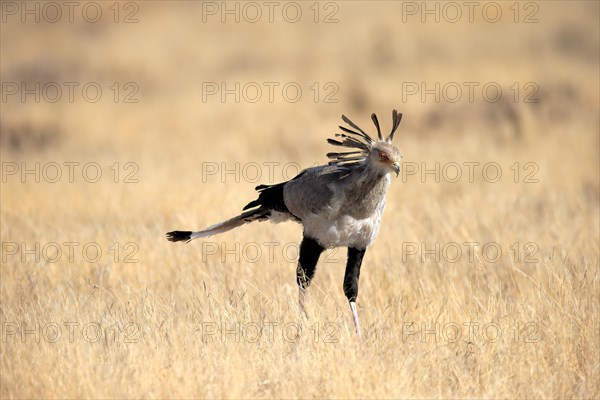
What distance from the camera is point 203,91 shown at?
13.9m

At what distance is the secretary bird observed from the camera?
4.47 m

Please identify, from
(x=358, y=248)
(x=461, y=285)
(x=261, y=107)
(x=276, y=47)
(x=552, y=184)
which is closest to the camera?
(x=358, y=248)

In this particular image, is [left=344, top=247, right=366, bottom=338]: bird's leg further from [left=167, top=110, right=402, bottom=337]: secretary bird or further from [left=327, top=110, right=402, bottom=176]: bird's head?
[left=327, top=110, right=402, bottom=176]: bird's head

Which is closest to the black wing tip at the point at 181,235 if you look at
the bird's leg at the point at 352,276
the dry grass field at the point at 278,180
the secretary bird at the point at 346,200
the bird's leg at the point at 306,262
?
the dry grass field at the point at 278,180

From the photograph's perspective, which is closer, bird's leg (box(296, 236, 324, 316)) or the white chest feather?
the white chest feather

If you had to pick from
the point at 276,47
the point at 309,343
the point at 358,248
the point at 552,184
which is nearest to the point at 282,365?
the point at 309,343

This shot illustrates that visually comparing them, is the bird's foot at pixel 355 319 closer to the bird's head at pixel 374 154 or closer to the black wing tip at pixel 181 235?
the bird's head at pixel 374 154

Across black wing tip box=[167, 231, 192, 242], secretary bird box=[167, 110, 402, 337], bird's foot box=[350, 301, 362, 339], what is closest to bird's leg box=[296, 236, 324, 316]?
secretary bird box=[167, 110, 402, 337]

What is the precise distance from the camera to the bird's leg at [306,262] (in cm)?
479

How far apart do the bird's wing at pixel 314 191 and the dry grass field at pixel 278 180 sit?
558 mm

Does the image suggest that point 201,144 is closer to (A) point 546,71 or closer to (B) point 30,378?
(A) point 546,71

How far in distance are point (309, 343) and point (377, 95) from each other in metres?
9.54

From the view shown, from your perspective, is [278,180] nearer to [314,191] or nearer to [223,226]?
[223,226]

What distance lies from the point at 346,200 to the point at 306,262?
0.54m
